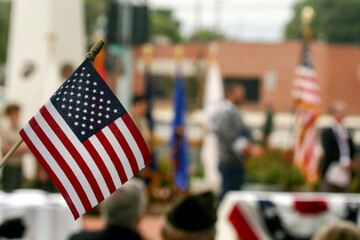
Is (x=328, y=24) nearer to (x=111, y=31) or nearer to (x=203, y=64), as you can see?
(x=203, y=64)

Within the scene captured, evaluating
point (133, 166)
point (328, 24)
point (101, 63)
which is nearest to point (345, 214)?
point (133, 166)

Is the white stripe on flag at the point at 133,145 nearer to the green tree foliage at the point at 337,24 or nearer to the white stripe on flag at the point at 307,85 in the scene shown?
the white stripe on flag at the point at 307,85

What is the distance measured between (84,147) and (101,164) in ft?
0.32

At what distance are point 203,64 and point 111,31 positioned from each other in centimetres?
725

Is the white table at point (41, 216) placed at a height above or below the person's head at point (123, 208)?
below

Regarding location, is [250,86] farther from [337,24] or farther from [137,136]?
[137,136]

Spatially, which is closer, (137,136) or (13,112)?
(137,136)

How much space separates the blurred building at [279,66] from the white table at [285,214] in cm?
3240

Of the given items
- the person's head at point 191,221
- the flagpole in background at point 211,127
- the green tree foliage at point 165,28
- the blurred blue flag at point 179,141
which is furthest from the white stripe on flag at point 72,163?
the green tree foliage at point 165,28

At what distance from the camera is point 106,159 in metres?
2.63

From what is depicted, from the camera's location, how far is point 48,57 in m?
9.18

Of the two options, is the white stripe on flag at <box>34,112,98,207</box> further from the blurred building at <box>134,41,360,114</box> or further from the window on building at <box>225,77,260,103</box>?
the window on building at <box>225,77,260,103</box>

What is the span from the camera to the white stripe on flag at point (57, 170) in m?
2.57

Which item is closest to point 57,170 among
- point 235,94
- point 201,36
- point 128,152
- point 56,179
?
point 56,179
